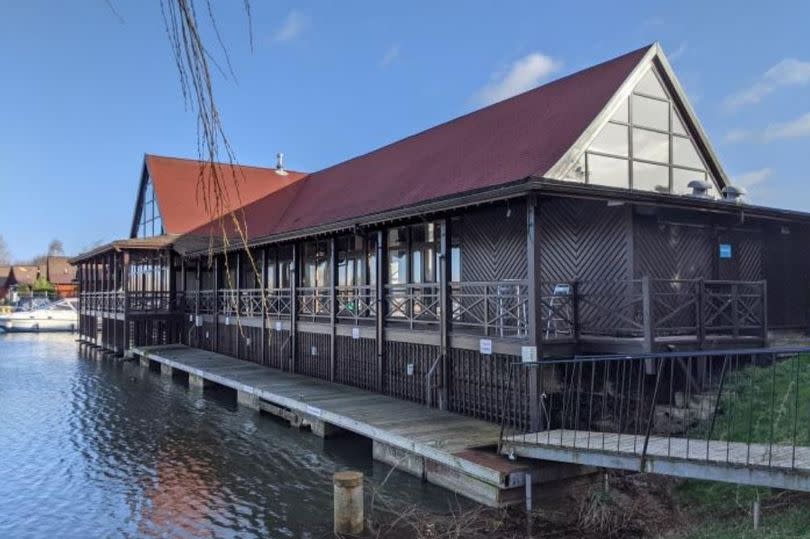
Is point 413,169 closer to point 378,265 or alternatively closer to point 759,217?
point 378,265

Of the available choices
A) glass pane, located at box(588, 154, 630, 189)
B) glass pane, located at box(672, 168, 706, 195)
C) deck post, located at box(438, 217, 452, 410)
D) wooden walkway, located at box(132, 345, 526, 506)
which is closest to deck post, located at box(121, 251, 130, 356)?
wooden walkway, located at box(132, 345, 526, 506)

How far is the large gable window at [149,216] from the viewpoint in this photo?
1153 inches

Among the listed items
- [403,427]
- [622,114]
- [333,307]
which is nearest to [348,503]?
[403,427]

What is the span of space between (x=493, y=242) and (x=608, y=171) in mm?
2665

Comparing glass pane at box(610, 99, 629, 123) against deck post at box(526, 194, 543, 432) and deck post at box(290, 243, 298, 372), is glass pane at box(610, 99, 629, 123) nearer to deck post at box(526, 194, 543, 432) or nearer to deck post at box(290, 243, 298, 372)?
deck post at box(526, 194, 543, 432)

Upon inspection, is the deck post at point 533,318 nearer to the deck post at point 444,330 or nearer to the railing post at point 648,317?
the railing post at point 648,317

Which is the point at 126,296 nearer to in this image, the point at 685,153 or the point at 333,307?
the point at 333,307

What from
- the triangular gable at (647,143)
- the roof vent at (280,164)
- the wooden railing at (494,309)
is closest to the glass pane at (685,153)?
the triangular gable at (647,143)

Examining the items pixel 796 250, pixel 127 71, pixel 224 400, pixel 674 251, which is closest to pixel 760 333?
pixel 674 251

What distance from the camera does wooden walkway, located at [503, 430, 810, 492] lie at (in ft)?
19.1

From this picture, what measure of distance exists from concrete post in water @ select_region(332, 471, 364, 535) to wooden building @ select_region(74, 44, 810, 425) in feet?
6.89

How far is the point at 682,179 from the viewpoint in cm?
1379

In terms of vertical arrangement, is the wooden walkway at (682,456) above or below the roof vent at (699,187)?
below

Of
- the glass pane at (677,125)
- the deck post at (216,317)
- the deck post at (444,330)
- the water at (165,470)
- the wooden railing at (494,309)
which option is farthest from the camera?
the deck post at (216,317)
